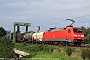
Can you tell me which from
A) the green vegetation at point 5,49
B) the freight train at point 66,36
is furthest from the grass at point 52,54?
the freight train at point 66,36

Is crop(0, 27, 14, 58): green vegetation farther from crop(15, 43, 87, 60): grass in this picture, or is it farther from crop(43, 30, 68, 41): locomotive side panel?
crop(43, 30, 68, 41): locomotive side panel

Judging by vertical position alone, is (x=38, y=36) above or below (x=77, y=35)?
below

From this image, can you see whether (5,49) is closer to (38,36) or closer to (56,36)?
(56,36)

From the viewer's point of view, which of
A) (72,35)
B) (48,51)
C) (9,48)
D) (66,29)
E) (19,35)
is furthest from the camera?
(19,35)

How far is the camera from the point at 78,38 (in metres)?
34.0

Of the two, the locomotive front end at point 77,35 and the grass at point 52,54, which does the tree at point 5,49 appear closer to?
the grass at point 52,54

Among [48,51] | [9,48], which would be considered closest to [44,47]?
[48,51]

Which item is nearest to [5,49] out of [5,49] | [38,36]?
[5,49]

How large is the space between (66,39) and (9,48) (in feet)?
42.9

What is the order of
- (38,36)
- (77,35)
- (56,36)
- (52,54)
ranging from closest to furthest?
1. (52,54)
2. (77,35)
3. (56,36)
4. (38,36)

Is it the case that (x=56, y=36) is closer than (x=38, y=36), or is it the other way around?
(x=56, y=36)

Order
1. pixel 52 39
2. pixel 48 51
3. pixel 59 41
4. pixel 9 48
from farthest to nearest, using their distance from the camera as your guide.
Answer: pixel 52 39 < pixel 59 41 < pixel 48 51 < pixel 9 48

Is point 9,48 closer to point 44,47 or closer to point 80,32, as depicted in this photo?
point 44,47

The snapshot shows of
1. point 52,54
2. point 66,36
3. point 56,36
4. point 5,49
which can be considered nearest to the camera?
point 5,49
